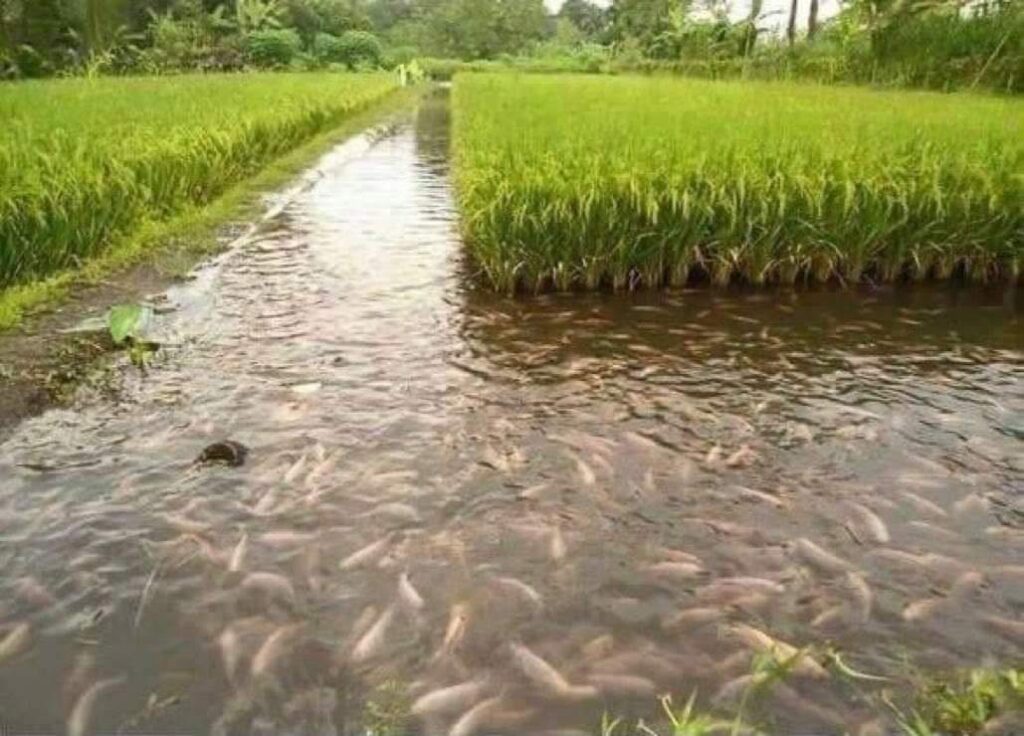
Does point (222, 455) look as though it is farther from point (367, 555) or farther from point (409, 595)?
point (409, 595)

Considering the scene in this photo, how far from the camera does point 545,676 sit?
9.34 ft

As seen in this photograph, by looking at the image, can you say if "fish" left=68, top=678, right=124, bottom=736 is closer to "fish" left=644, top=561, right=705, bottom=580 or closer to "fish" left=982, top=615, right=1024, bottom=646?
"fish" left=644, top=561, right=705, bottom=580

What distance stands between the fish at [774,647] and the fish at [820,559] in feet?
1.76

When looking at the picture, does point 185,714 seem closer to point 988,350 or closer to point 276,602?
point 276,602

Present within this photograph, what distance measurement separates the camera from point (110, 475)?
157 inches

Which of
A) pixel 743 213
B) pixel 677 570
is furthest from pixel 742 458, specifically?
pixel 743 213

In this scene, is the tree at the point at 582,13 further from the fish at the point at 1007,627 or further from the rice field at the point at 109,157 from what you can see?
the fish at the point at 1007,627

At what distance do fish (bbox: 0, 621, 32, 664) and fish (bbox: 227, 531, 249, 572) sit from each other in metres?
0.69

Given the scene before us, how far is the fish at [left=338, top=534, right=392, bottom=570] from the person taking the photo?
3.41 metres

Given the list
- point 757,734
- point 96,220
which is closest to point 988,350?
point 757,734

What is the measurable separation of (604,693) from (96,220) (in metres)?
6.06

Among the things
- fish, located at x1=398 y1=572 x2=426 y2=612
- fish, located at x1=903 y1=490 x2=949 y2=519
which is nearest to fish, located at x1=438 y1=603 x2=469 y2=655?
fish, located at x1=398 y1=572 x2=426 y2=612

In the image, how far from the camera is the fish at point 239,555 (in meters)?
3.37

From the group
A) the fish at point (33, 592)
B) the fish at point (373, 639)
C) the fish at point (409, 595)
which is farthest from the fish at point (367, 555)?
the fish at point (33, 592)
